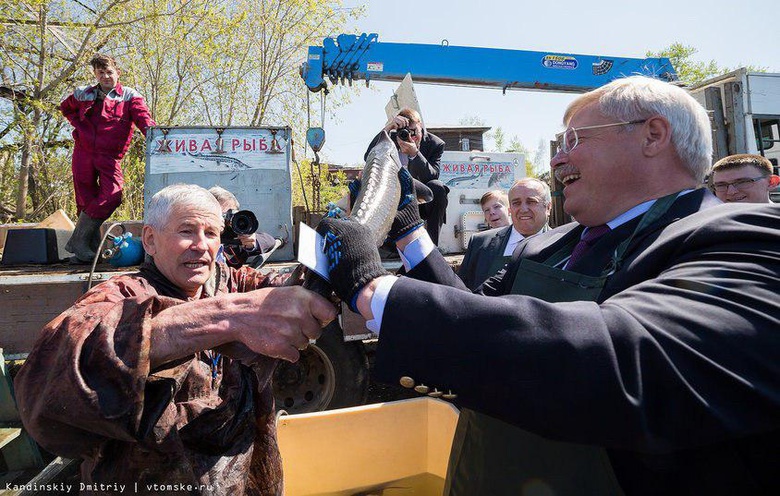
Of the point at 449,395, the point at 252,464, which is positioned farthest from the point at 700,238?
the point at 252,464

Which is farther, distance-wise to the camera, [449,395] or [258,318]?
[258,318]

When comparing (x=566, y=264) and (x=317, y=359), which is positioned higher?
(x=566, y=264)

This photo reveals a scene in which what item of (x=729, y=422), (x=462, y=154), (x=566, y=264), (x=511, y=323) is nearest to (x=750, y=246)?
(x=729, y=422)

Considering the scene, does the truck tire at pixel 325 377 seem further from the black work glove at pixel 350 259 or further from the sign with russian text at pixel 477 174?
the sign with russian text at pixel 477 174

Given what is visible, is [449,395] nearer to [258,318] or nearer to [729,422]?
[729,422]

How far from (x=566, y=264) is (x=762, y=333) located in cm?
75

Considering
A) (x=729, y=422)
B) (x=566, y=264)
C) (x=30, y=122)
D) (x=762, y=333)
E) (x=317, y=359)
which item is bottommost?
(x=317, y=359)

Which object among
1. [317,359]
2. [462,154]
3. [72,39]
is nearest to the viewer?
[317,359]

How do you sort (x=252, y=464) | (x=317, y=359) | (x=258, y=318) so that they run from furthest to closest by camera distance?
(x=317, y=359) < (x=252, y=464) < (x=258, y=318)

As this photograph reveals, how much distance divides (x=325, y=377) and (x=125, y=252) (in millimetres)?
2075

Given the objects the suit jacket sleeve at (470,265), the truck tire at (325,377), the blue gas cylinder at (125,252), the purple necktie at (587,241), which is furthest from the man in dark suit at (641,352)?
the blue gas cylinder at (125,252)

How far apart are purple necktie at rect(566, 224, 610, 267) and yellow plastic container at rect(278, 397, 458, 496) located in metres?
1.49

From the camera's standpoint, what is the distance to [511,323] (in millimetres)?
964

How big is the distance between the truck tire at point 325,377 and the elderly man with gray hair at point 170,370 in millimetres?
2218
